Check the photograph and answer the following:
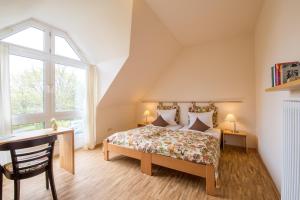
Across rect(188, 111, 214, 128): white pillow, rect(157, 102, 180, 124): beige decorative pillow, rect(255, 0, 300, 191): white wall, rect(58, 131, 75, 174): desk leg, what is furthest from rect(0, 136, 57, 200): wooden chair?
rect(157, 102, 180, 124): beige decorative pillow

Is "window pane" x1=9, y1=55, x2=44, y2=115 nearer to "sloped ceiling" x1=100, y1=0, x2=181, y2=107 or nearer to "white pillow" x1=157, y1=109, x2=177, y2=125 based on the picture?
"sloped ceiling" x1=100, y1=0, x2=181, y2=107

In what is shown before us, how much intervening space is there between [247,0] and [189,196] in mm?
3062

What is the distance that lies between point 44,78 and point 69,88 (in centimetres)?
54

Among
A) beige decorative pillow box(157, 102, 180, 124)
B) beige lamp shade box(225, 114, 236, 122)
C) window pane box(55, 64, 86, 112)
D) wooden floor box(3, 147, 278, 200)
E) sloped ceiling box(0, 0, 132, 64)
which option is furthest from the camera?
beige decorative pillow box(157, 102, 180, 124)

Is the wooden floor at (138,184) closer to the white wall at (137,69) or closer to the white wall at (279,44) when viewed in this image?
the white wall at (279,44)

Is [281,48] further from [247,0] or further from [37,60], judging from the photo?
[37,60]

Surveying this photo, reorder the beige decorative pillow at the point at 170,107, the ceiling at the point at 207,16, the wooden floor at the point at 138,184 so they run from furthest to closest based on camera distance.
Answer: the beige decorative pillow at the point at 170,107 → the ceiling at the point at 207,16 → the wooden floor at the point at 138,184

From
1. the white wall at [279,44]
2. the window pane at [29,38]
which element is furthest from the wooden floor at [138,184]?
the window pane at [29,38]

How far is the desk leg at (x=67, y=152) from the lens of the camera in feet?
8.00

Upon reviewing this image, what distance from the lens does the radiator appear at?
1.15 metres

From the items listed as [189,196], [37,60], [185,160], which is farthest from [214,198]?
[37,60]

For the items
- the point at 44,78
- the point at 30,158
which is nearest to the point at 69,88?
the point at 44,78

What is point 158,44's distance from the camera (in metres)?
3.46

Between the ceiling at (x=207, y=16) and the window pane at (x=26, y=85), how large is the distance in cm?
240
